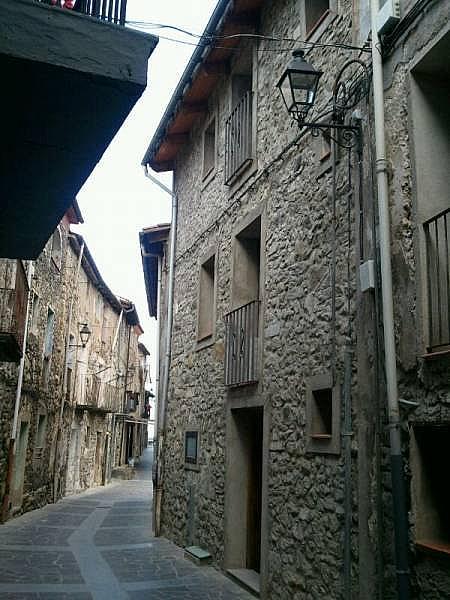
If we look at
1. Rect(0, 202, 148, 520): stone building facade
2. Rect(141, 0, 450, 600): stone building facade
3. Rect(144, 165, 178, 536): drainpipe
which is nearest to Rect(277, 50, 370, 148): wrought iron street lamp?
Rect(141, 0, 450, 600): stone building facade

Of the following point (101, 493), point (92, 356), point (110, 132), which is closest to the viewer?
point (110, 132)

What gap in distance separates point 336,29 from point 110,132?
130 inches

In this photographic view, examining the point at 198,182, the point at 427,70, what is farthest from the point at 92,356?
the point at 427,70

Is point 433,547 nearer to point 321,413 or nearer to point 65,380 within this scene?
point 321,413

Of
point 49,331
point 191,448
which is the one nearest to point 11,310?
point 191,448

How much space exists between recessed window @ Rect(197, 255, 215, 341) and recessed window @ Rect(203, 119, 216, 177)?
5.08 feet

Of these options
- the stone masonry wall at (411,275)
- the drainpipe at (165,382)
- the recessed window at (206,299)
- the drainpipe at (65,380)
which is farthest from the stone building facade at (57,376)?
the stone masonry wall at (411,275)

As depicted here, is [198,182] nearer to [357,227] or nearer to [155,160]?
[155,160]

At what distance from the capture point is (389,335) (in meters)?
4.44

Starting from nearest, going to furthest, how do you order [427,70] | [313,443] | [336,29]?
[427,70], [313,443], [336,29]

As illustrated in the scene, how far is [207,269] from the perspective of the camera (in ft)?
32.6

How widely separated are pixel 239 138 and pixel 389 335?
15.3ft

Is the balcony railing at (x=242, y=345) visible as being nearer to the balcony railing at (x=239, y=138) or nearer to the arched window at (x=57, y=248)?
the balcony railing at (x=239, y=138)

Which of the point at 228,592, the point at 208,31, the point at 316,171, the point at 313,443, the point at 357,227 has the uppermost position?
the point at 208,31
